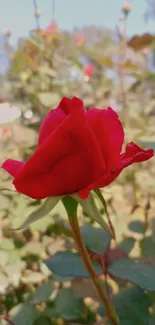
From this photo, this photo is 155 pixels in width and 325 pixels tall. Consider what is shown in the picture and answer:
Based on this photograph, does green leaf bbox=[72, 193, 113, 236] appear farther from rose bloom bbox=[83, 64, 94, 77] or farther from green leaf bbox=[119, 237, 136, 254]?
rose bloom bbox=[83, 64, 94, 77]

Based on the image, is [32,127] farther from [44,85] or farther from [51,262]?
[51,262]

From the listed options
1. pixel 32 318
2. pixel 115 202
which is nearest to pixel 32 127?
pixel 115 202

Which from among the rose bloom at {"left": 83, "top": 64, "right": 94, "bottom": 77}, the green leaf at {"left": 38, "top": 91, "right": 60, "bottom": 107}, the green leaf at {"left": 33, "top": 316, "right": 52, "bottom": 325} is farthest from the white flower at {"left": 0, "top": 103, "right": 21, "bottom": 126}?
A: the rose bloom at {"left": 83, "top": 64, "right": 94, "bottom": 77}

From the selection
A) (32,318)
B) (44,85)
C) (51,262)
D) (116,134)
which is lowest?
(32,318)

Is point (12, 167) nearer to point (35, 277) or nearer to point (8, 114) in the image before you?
point (8, 114)

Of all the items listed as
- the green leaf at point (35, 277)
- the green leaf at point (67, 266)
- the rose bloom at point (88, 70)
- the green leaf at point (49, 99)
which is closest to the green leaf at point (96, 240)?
the green leaf at point (67, 266)

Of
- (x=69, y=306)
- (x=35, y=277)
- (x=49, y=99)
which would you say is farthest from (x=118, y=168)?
(x=49, y=99)

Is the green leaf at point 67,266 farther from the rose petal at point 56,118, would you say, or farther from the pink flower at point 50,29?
the pink flower at point 50,29
